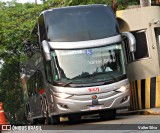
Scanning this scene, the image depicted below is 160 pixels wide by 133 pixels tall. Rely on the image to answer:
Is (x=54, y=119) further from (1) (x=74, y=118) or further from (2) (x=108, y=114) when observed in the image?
(2) (x=108, y=114)

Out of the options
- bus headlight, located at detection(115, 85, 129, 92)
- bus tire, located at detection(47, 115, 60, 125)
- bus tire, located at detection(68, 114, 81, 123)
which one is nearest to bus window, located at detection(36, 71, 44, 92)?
bus tire, located at detection(47, 115, 60, 125)

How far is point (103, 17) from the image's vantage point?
14953 mm

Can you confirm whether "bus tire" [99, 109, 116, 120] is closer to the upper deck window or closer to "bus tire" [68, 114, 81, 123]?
"bus tire" [68, 114, 81, 123]

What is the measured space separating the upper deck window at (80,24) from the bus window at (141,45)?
540cm

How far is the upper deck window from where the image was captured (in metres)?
14.5

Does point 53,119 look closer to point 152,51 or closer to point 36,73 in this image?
point 36,73

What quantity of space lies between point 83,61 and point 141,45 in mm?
6540

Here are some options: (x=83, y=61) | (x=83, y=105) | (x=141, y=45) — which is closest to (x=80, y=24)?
(x=83, y=61)

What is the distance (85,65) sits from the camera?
14.3 m

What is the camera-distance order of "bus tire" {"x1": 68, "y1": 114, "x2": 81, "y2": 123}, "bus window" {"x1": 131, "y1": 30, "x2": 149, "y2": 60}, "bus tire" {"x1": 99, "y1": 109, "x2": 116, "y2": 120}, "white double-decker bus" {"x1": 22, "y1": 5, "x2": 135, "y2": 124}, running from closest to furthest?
1. "white double-decker bus" {"x1": 22, "y1": 5, "x2": 135, "y2": 124}
2. "bus tire" {"x1": 68, "y1": 114, "x2": 81, "y2": 123}
3. "bus tire" {"x1": 99, "y1": 109, "x2": 116, "y2": 120}
4. "bus window" {"x1": 131, "y1": 30, "x2": 149, "y2": 60}

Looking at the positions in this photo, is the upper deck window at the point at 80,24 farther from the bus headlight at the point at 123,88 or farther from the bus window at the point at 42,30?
the bus headlight at the point at 123,88

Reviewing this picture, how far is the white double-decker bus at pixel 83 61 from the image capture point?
1398 cm

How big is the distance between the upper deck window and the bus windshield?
1.56 feet

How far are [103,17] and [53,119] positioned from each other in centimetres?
423
